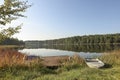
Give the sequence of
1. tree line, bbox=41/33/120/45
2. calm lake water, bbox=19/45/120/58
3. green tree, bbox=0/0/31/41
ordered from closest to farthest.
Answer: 1. green tree, bbox=0/0/31/41
2. calm lake water, bbox=19/45/120/58
3. tree line, bbox=41/33/120/45

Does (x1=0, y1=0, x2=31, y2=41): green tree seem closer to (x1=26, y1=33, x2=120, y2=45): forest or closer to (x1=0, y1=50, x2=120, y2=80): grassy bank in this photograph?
(x1=0, y1=50, x2=120, y2=80): grassy bank

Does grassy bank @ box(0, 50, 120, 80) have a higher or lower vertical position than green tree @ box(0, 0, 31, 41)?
lower

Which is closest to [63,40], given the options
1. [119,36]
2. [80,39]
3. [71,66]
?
[80,39]

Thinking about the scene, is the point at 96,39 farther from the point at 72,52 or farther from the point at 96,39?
the point at 72,52

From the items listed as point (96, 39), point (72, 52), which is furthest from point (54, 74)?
point (96, 39)

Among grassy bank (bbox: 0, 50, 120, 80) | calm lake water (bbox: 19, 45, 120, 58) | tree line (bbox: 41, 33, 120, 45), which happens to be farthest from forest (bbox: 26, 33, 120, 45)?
grassy bank (bbox: 0, 50, 120, 80)

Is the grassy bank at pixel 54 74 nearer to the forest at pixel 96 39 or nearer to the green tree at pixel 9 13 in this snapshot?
the green tree at pixel 9 13

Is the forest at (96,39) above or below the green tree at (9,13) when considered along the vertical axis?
above

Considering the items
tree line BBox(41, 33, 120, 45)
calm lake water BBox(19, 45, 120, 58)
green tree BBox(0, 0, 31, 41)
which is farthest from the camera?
tree line BBox(41, 33, 120, 45)

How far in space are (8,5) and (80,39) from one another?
153 m

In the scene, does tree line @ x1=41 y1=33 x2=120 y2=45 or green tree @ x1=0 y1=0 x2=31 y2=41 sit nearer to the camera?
green tree @ x1=0 y1=0 x2=31 y2=41

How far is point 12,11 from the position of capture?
855 centimetres

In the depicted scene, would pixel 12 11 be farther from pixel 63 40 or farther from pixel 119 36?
pixel 63 40

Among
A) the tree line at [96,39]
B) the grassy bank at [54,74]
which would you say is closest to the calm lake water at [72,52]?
the grassy bank at [54,74]
